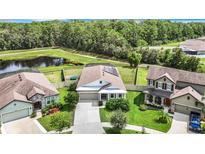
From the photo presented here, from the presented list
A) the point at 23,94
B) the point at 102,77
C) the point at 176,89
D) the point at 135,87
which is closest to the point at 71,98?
the point at 102,77

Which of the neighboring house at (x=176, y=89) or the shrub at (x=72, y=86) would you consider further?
the shrub at (x=72, y=86)

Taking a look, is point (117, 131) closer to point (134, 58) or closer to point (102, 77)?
point (102, 77)

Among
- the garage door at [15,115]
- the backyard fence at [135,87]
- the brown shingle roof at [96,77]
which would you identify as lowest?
the garage door at [15,115]

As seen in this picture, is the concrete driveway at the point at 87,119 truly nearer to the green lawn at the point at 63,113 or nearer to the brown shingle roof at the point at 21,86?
the green lawn at the point at 63,113

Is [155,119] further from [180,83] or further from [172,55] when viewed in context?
[172,55]

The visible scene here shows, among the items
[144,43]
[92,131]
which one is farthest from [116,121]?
[144,43]

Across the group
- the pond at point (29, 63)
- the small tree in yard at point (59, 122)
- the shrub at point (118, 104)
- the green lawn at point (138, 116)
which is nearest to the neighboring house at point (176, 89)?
the green lawn at point (138, 116)
